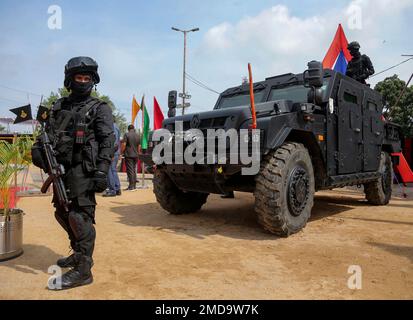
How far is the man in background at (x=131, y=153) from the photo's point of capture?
8906 millimetres

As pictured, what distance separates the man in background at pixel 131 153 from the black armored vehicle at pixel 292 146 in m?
3.62

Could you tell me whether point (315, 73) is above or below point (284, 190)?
above

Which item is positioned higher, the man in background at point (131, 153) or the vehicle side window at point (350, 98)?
the vehicle side window at point (350, 98)

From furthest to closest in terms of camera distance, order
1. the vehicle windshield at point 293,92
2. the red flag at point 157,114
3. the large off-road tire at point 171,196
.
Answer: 1. the red flag at point 157,114
2. the large off-road tire at point 171,196
3. the vehicle windshield at point 293,92

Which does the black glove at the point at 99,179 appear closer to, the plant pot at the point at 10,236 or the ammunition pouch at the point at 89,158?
the ammunition pouch at the point at 89,158

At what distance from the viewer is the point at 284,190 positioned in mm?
3924

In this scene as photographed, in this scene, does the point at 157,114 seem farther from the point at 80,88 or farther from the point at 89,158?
the point at 89,158

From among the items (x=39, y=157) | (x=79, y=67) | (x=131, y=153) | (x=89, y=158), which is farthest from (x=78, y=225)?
(x=131, y=153)

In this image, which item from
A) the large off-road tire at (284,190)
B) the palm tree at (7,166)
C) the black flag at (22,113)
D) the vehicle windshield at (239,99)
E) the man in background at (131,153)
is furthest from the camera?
the man in background at (131,153)

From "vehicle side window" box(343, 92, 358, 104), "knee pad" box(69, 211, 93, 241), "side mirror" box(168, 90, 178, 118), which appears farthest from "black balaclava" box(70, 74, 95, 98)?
"vehicle side window" box(343, 92, 358, 104)

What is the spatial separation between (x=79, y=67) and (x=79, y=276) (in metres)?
1.64

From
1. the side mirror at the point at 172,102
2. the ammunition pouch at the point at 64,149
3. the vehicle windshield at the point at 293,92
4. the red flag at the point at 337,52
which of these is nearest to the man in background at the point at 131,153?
the side mirror at the point at 172,102

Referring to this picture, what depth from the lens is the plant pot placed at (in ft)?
10.5

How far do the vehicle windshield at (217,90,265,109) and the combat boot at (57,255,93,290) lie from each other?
11.9ft
